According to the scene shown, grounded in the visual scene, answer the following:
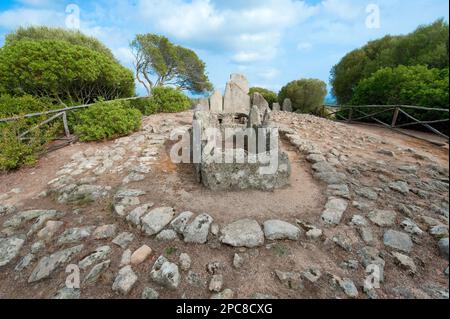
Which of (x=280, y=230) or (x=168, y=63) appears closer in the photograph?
(x=280, y=230)

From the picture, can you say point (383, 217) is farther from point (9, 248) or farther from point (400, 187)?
point (9, 248)

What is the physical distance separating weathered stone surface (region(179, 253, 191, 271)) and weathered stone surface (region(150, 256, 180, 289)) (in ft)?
0.21

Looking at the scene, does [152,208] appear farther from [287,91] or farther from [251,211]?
[287,91]

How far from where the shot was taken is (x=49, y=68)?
6.45 m

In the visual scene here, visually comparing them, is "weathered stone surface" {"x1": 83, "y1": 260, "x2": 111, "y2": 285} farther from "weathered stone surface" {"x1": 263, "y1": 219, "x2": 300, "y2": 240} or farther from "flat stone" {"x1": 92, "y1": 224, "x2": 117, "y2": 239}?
"weathered stone surface" {"x1": 263, "y1": 219, "x2": 300, "y2": 240}

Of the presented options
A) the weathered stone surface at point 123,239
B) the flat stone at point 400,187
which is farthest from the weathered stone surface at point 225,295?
the flat stone at point 400,187

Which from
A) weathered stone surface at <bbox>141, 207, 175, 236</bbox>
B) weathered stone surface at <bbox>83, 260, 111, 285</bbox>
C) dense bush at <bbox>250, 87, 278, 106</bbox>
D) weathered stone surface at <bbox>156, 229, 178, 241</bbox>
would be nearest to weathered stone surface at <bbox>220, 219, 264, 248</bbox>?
weathered stone surface at <bbox>156, 229, 178, 241</bbox>

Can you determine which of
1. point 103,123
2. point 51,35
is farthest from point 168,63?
point 103,123

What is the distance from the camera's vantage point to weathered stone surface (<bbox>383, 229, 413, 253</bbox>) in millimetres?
2195

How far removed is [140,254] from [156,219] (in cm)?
49

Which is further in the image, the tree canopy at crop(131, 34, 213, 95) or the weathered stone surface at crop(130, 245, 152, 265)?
the tree canopy at crop(131, 34, 213, 95)

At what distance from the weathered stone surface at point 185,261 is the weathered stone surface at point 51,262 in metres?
1.15

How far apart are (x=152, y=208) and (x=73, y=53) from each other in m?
6.84

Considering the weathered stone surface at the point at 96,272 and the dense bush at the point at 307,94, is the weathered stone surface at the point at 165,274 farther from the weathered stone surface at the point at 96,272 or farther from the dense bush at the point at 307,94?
the dense bush at the point at 307,94
